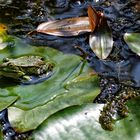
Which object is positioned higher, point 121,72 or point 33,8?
point 33,8

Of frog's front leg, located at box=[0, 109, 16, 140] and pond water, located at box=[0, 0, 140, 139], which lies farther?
pond water, located at box=[0, 0, 140, 139]

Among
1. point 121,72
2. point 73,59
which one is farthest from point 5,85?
point 121,72

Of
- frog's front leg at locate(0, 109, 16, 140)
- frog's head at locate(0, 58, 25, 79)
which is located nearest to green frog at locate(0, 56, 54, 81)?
frog's head at locate(0, 58, 25, 79)

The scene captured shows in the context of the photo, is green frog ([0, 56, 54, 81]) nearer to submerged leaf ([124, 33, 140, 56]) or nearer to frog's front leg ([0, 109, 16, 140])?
frog's front leg ([0, 109, 16, 140])

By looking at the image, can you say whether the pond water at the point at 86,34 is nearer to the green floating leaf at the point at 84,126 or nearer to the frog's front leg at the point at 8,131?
the green floating leaf at the point at 84,126

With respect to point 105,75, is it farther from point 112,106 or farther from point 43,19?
point 43,19

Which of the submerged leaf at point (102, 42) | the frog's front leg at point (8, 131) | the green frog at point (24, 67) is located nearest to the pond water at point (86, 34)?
the submerged leaf at point (102, 42)
